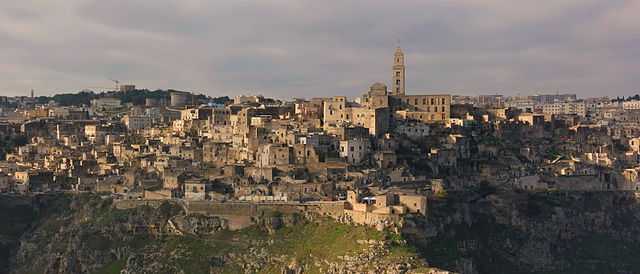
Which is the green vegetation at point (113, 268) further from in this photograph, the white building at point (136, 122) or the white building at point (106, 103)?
the white building at point (106, 103)

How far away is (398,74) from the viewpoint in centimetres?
7425

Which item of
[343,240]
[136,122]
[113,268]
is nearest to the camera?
[343,240]

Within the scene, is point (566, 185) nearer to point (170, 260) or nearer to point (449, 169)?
point (449, 169)

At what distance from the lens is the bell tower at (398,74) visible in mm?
74062

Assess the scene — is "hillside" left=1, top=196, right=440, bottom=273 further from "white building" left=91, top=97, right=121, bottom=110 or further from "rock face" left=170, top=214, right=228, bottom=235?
"white building" left=91, top=97, right=121, bottom=110

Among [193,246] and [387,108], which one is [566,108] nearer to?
[387,108]

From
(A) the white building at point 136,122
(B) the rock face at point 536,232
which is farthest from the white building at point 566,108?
(B) the rock face at point 536,232

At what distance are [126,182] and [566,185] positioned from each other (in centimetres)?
2918

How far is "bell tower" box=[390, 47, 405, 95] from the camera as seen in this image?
243ft

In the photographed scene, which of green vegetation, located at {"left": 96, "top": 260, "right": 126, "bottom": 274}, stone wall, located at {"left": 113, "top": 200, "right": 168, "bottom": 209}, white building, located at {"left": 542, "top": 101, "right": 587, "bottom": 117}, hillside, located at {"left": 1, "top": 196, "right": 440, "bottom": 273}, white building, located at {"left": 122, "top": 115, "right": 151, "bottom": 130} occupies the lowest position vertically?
green vegetation, located at {"left": 96, "top": 260, "right": 126, "bottom": 274}

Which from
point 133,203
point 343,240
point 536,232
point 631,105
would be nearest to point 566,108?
point 631,105

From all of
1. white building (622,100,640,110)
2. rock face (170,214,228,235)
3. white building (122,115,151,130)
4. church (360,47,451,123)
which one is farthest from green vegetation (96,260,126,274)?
white building (622,100,640,110)

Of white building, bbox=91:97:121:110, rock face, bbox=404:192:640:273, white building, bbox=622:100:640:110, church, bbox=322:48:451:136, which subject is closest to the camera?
rock face, bbox=404:192:640:273

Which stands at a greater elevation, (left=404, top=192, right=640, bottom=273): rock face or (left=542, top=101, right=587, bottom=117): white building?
(left=542, top=101, right=587, bottom=117): white building
